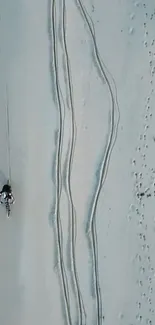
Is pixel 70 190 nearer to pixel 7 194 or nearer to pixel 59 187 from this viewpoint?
pixel 59 187

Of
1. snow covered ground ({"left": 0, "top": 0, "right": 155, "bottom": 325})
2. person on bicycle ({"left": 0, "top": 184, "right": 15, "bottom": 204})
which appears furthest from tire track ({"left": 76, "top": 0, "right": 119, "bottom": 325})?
person on bicycle ({"left": 0, "top": 184, "right": 15, "bottom": 204})

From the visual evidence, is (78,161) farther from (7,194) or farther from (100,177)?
(7,194)

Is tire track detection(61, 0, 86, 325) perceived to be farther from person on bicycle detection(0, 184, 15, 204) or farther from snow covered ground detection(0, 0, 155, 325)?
person on bicycle detection(0, 184, 15, 204)

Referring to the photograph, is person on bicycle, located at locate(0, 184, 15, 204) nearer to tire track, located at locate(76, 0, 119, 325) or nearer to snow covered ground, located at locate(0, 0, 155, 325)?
snow covered ground, located at locate(0, 0, 155, 325)

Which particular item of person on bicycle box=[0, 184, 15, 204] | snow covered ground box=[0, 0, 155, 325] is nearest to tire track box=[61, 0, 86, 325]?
snow covered ground box=[0, 0, 155, 325]

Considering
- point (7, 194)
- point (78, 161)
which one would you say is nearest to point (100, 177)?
point (78, 161)

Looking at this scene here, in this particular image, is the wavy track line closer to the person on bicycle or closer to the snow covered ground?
the snow covered ground

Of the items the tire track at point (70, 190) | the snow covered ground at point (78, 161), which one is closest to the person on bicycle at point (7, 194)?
the snow covered ground at point (78, 161)

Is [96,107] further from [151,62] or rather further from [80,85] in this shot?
[151,62]

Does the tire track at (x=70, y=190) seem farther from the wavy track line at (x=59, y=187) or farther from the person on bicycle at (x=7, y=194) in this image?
the person on bicycle at (x=7, y=194)
